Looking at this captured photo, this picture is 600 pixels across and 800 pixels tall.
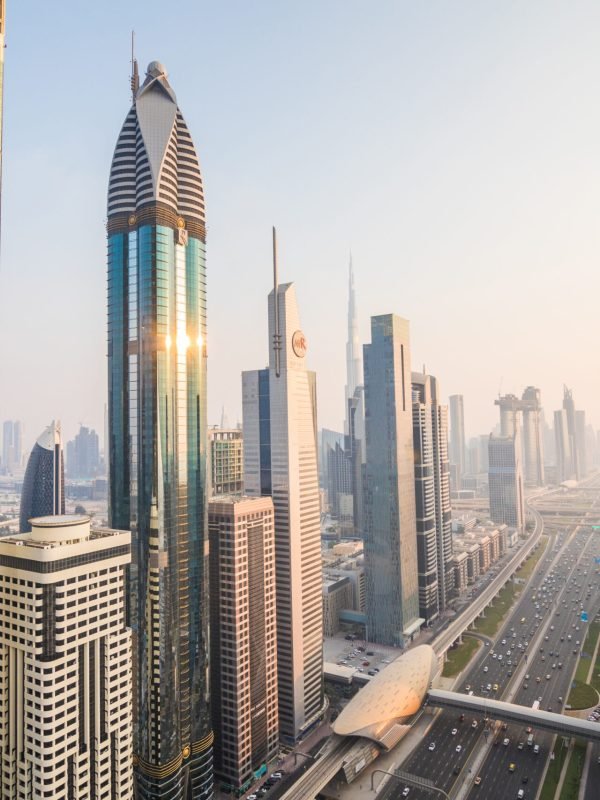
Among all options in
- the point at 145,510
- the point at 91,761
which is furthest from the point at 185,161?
the point at 91,761

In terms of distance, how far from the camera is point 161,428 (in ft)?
387

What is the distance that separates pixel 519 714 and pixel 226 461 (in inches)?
3643

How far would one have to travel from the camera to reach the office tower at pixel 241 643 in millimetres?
125250

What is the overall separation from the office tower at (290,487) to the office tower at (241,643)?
28.8ft

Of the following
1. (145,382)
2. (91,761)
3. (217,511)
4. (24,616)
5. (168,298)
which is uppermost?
(168,298)

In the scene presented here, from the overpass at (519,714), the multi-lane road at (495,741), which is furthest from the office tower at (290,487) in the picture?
the overpass at (519,714)

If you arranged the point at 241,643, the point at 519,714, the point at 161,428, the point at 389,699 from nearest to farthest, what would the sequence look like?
the point at 161,428
the point at 241,643
the point at 389,699
the point at 519,714

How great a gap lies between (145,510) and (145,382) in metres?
25.3

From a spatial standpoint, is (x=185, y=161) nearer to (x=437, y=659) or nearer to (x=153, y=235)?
(x=153, y=235)

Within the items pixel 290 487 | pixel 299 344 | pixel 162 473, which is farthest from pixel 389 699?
pixel 299 344

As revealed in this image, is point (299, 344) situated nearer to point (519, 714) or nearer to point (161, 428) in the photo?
point (161, 428)

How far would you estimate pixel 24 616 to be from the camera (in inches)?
3211

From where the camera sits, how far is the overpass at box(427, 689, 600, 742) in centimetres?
13088

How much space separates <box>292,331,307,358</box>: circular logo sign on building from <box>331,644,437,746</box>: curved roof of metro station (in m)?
83.0
